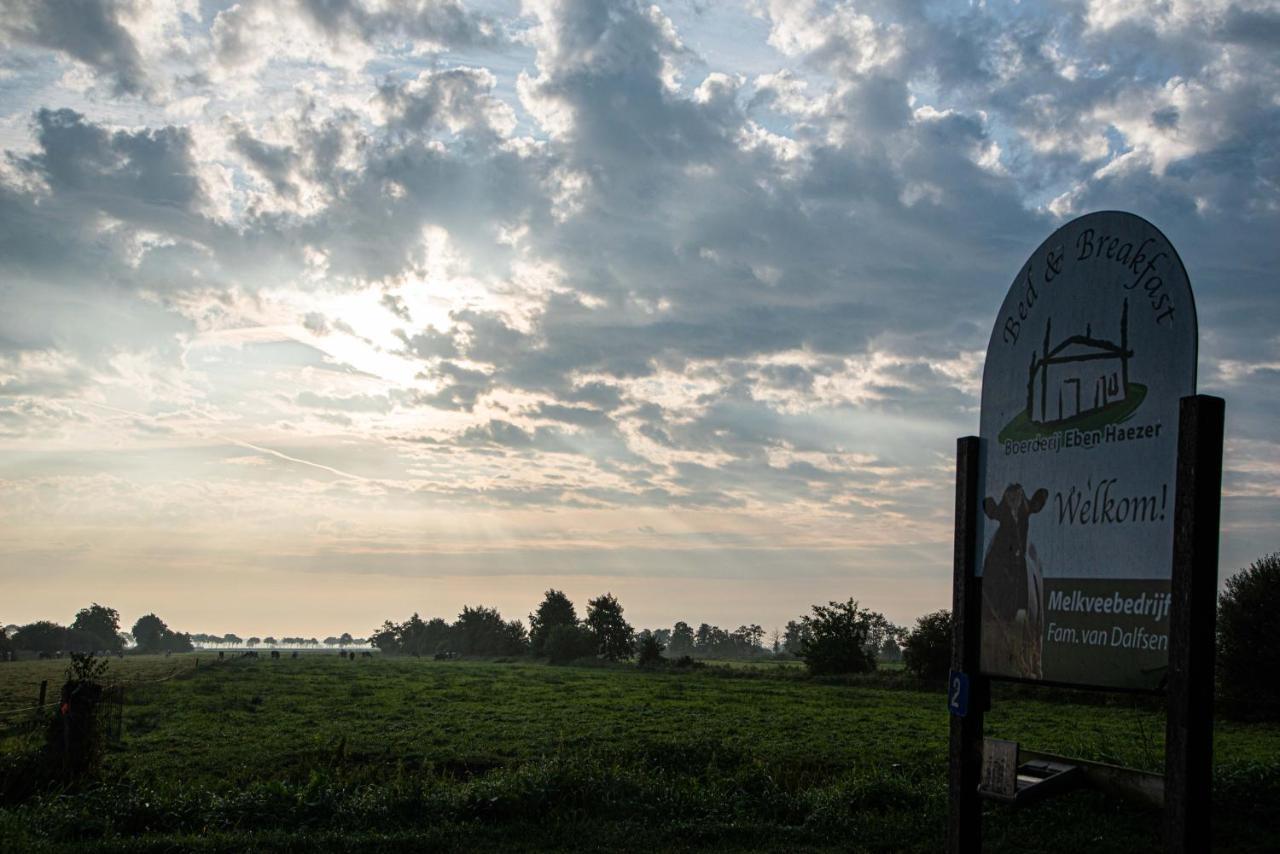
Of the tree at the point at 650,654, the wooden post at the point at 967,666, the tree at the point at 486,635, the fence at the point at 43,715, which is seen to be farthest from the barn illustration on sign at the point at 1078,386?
the tree at the point at 486,635

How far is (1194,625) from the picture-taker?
5.97 meters

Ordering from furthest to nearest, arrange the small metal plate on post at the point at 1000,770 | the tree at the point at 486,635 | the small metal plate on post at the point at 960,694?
the tree at the point at 486,635 → the small metal plate on post at the point at 960,694 → the small metal plate on post at the point at 1000,770

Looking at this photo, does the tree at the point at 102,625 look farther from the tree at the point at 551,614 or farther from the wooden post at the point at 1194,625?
the wooden post at the point at 1194,625

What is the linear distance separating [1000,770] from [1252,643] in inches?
1072

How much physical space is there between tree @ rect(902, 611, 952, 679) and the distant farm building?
42179 mm

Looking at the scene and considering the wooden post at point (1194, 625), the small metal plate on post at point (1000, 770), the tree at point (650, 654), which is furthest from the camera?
the tree at point (650, 654)

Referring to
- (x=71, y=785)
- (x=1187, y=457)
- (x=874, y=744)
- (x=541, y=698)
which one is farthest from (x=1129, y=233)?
(x=541, y=698)

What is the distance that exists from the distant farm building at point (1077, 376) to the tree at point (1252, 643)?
26703mm

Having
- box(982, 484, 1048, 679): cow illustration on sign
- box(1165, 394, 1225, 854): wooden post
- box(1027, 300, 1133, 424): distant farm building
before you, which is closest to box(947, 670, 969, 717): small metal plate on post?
box(982, 484, 1048, 679): cow illustration on sign

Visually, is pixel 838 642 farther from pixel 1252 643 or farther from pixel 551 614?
pixel 551 614

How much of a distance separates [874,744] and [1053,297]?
1875 centimetres

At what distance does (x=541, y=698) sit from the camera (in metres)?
39.9

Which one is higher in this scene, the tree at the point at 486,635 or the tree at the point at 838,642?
the tree at the point at 838,642

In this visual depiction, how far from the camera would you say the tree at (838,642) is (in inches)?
2292
